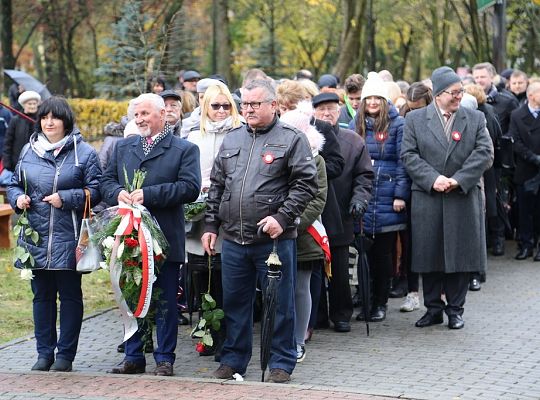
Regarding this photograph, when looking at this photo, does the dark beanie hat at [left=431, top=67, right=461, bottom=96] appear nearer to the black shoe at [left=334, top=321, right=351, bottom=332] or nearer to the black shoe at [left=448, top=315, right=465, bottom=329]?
the black shoe at [left=448, top=315, right=465, bottom=329]

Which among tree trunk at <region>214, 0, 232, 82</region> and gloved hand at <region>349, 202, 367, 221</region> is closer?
gloved hand at <region>349, 202, 367, 221</region>

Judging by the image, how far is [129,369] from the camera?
869cm

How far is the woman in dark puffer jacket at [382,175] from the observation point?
36.1ft

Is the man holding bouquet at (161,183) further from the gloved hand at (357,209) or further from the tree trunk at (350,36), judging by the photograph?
the tree trunk at (350,36)

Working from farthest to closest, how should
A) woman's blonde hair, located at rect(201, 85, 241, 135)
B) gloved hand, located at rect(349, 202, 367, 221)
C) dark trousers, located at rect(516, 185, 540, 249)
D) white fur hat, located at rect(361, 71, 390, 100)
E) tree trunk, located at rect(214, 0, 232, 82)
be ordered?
tree trunk, located at rect(214, 0, 232, 82) → dark trousers, located at rect(516, 185, 540, 249) → white fur hat, located at rect(361, 71, 390, 100) → gloved hand, located at rect(349, 202, 367, 221) → woman's blonde hair, located at rect(201, 85, 241, 135)

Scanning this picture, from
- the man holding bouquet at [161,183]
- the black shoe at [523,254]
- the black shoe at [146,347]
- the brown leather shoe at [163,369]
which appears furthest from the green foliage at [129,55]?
the brown leather shoe at [163,369]

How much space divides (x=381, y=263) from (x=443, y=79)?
186 centimetres

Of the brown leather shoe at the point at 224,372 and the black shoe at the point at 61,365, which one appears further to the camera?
the black shoe at the point at 61,365

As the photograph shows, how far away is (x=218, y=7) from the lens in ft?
102

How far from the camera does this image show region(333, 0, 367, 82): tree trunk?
24.7 meters

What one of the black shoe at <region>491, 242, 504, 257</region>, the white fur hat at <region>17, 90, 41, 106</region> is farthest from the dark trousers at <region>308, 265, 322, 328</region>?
the white fur hat at <region>17, 90, 41, 106</region>

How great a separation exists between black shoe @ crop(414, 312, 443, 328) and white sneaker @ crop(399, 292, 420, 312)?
758mm

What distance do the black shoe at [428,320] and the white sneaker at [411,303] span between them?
0.76 meters

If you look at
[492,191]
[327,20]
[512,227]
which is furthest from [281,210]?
[327,20]
